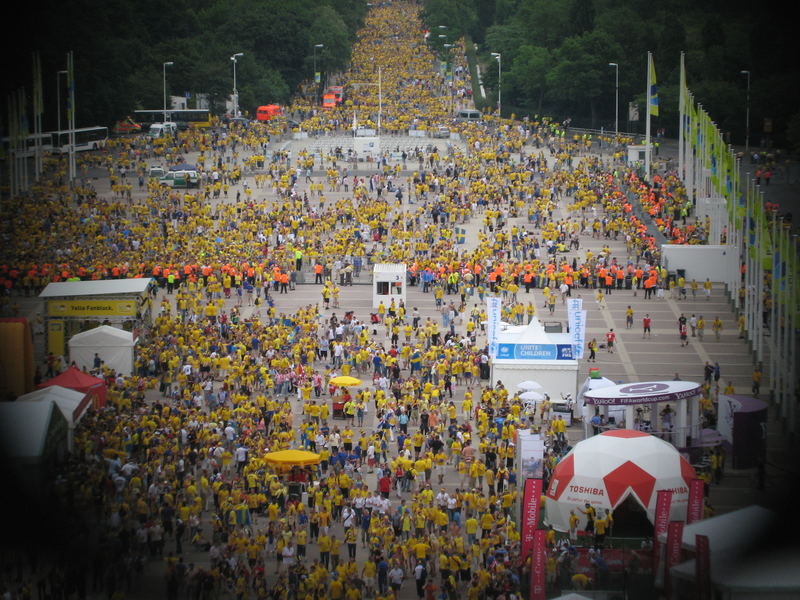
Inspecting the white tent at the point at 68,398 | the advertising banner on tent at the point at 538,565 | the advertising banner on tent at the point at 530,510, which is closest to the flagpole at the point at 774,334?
the advertising banner on tent at the point at 530,510

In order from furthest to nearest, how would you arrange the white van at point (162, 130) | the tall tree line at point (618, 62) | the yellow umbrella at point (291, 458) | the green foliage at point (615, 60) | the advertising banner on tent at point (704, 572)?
the white van at point (162, 130) → the green foliage at point (615, 60) → the tall tree line at point (618, 62) → the yellow umbrella at point (291, 458) → the advertising banner on tent at point (704, 572)

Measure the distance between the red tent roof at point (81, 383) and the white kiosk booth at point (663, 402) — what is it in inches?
530

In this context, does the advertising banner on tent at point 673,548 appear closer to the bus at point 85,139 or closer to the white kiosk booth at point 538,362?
the white kiosk booth at point 538,362

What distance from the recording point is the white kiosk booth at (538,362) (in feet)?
136

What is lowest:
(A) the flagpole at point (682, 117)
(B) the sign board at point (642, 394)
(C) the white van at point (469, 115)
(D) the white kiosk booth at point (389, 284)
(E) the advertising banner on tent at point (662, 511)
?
(E) the advertising banner on tent at point (662, 511)

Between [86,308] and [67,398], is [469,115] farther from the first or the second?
[67,398]

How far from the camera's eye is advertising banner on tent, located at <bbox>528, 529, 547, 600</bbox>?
75.0 feet

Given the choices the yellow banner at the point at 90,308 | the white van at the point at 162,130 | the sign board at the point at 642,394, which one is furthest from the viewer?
the white van at the point at 162,130

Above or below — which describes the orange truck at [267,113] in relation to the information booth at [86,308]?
above

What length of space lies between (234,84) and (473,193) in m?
55.8

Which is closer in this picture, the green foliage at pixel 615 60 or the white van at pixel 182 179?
the white van at pixel 182 179

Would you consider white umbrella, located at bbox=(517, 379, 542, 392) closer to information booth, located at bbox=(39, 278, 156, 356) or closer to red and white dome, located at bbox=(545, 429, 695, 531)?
red and white dome, located at bbox=(545, 429, 695, 531)

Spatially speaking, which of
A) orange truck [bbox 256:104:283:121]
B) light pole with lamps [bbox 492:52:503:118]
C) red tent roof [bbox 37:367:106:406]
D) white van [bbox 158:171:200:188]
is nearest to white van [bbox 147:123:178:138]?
orange truck [bbox 256:104:283:121]

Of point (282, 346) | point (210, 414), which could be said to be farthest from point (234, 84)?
point (210, 414)
